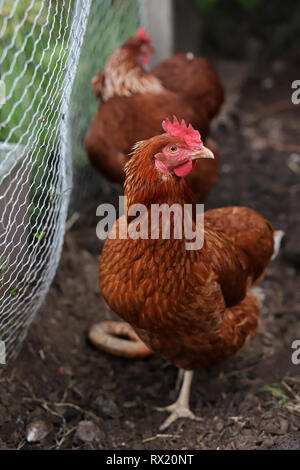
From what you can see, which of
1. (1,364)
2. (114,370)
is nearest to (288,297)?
(114,370)

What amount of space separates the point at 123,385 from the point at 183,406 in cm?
A: 32

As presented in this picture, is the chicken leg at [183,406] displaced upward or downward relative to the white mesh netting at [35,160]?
downward

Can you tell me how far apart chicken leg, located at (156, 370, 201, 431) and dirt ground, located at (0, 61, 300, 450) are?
38mm

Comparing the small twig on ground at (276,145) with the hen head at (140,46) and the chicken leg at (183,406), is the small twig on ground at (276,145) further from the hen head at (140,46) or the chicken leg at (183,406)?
the chicken leg at (183,406)

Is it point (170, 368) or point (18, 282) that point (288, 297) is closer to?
point (170, 368)

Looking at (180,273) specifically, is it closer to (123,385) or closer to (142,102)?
(123,385)

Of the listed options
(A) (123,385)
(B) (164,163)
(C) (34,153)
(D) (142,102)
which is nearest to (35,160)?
(C) (34,153)

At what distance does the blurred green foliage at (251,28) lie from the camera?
6.34m

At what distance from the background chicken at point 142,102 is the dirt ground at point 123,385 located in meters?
0.63

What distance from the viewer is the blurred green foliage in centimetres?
634

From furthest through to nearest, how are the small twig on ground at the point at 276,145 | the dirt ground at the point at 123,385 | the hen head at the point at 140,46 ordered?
1. the small twig on ground at the point at 276,145
2. the hen head at the point at 140,46
3. the dirt ground at the point at 123,385

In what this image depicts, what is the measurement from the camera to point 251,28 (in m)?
6.47

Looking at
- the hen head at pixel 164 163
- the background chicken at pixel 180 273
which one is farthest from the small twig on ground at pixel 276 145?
the hen head at pixel 164 163

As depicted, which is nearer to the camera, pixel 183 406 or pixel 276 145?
pixel 183 406
